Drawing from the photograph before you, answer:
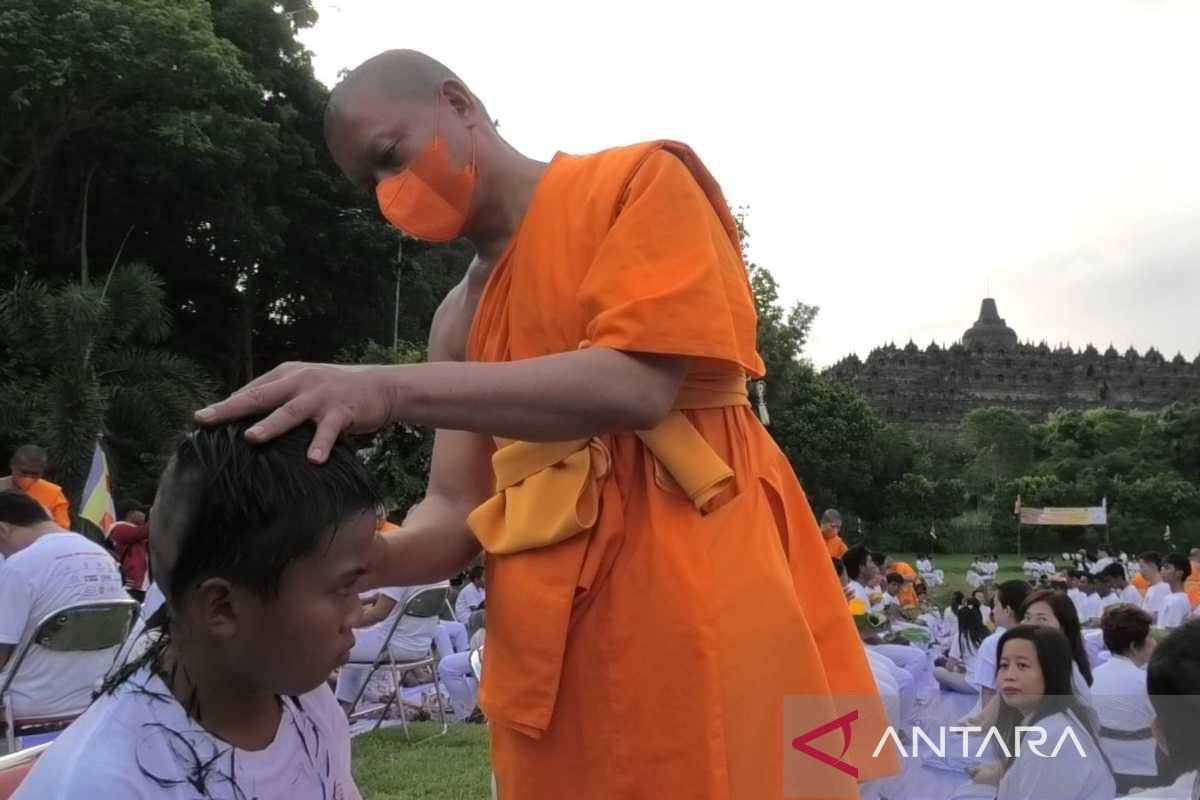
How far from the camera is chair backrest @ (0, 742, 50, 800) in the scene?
181cm

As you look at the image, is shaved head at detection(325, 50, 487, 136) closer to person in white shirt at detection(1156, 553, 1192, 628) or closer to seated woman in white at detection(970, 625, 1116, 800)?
seated woman in white at detection(970, 625, 1116, 800)

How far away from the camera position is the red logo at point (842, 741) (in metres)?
1.71

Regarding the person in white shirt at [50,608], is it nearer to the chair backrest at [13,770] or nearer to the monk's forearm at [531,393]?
the chair backrest at [13,770]

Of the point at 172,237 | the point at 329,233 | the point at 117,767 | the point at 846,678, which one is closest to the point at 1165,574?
the point at 846,678

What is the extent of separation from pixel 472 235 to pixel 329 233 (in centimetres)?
2325

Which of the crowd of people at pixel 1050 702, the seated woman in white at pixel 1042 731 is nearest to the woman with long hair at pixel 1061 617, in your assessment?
the crowd of people at pixel 1050 702

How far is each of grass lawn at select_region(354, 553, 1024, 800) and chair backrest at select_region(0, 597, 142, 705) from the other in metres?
1.56

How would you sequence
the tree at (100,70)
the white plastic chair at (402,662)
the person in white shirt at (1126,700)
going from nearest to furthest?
the person in white shirt at (1126,700), the white plastic chair at (402,662), the tree at (100,70)

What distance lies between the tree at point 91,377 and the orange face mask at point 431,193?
50.6 ft

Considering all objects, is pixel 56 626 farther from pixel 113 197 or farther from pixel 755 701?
pixel 113 197

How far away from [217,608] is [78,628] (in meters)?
4.27

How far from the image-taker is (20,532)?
5.82 meters

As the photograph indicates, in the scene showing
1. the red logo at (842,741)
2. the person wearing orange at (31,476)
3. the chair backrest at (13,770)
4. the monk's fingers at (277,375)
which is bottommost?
the chair backrest at (13,770)

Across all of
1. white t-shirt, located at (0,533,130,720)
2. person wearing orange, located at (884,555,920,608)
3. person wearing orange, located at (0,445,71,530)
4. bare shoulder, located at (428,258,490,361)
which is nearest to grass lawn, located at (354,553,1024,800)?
white t-shirt, located at (0,533,130,720)
